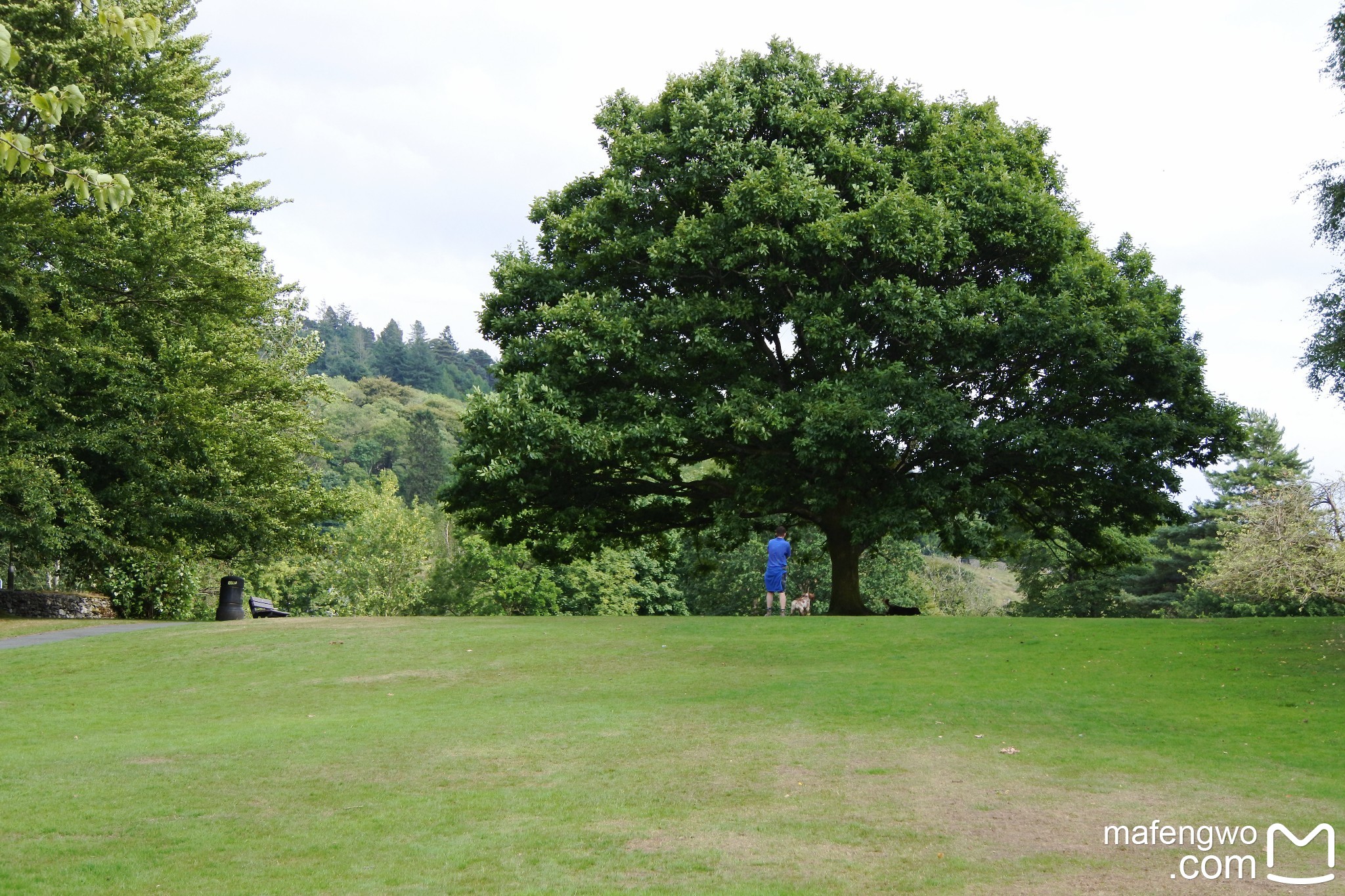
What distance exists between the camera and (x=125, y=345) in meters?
25.7

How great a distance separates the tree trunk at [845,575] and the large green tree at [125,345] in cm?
1447

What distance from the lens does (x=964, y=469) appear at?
2303 centimetres

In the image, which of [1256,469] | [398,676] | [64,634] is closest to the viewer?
[398,676]

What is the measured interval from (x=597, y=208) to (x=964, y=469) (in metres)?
10.4

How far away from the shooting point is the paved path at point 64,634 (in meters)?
18.6

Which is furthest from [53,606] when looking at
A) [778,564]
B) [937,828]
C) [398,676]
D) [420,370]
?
[420,370]

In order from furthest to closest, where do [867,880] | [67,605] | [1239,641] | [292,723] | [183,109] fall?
[183,109], [67,605], [1239,641], [292,723], [867,880]

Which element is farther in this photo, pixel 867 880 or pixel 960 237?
pixel 960 237

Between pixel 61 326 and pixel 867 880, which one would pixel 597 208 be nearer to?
pixel 61 326

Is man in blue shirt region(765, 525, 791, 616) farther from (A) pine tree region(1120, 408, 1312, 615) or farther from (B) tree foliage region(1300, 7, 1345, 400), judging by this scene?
(A) pine tree region(1120, 408, 1312, 615)

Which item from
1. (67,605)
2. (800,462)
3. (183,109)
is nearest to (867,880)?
(800,462)

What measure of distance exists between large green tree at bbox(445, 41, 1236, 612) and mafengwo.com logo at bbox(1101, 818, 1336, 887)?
565 inches

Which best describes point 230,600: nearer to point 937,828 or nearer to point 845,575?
point 845,575

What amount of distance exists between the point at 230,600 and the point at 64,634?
4.80m
